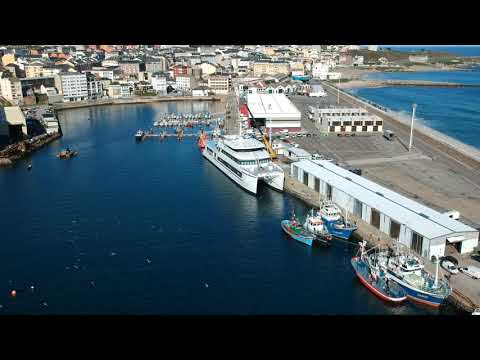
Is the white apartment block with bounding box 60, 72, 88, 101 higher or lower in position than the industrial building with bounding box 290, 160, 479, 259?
higher

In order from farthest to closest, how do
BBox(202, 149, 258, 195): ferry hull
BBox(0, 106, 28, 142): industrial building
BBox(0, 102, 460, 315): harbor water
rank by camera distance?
1. BBox(0, 106, 28, 142): industrial building
2. BBox(202, 149, 258, 195): ferry hull
3. BBox(0, 102, 460, 315): harbor water

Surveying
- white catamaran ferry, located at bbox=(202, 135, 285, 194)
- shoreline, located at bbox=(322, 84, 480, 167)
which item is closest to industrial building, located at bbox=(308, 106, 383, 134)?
shoreline, located at bbox=(322, 84, 480, 167)

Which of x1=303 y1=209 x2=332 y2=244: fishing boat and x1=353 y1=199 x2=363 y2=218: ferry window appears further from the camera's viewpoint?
x1=353 y1=199 x2=363 y2=218: ferry window

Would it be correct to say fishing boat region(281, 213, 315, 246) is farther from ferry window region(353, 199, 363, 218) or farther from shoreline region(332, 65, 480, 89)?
shoreline region(332, 65, 480, 89)

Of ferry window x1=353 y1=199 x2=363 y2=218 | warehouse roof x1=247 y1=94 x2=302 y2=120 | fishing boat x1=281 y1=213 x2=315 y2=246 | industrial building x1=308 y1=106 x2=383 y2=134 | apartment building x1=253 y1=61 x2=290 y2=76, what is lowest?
fishing boat x1=281 y1=213 x2=315 y2=246

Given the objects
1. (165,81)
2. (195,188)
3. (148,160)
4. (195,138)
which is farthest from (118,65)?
(195,188)

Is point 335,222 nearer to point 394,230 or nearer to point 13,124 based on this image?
point 394,230

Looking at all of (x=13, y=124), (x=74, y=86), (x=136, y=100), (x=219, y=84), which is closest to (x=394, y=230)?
(x=13, y=124)

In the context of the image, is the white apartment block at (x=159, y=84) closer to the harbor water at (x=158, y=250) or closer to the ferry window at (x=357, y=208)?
the harbor water at (x=158, y=250)
